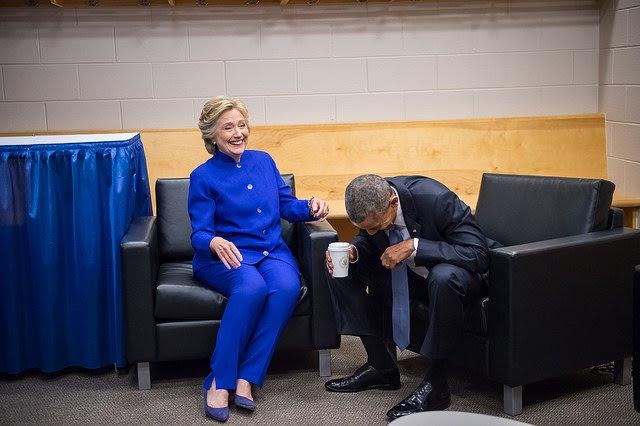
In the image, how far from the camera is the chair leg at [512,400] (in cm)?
303

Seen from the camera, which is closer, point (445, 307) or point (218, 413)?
point (445, 307)

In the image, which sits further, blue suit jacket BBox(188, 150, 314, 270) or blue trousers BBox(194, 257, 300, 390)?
blue suit jacket BBox(188, 150, 314, 270)

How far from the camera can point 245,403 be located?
10.2ft

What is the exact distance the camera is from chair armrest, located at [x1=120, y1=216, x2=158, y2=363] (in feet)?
10.7

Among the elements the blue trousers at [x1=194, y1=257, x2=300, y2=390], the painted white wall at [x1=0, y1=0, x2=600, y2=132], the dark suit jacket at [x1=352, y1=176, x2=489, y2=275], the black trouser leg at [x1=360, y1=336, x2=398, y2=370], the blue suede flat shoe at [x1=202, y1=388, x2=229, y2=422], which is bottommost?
the blue suede flat shoe at [x1=202, y1=388, x2=229, y2=422]

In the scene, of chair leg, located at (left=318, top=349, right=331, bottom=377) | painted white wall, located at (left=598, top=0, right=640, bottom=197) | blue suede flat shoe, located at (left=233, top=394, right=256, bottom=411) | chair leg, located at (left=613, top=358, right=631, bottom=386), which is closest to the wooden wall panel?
painted white wall, located at (left=598, top=0, right=640, bottom=197)

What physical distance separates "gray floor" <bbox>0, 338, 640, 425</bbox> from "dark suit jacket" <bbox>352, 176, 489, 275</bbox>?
0.56 m

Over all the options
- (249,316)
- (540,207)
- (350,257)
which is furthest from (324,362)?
(540,207)

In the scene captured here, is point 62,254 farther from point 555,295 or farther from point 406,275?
point 555,295

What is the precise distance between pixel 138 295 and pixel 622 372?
74.6 inches

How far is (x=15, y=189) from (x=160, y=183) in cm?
63

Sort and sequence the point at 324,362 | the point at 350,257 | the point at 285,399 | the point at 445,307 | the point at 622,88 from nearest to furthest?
the point at 445,307
the point at 350,257
the point at 285,399
the point at 324,362
the point at 622,88

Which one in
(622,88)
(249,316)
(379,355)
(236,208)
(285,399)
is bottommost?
(285,399)

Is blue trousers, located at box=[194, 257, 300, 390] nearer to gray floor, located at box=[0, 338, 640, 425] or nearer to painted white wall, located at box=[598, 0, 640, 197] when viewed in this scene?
gray floor, located at box=[0, 338, 640, 425]
